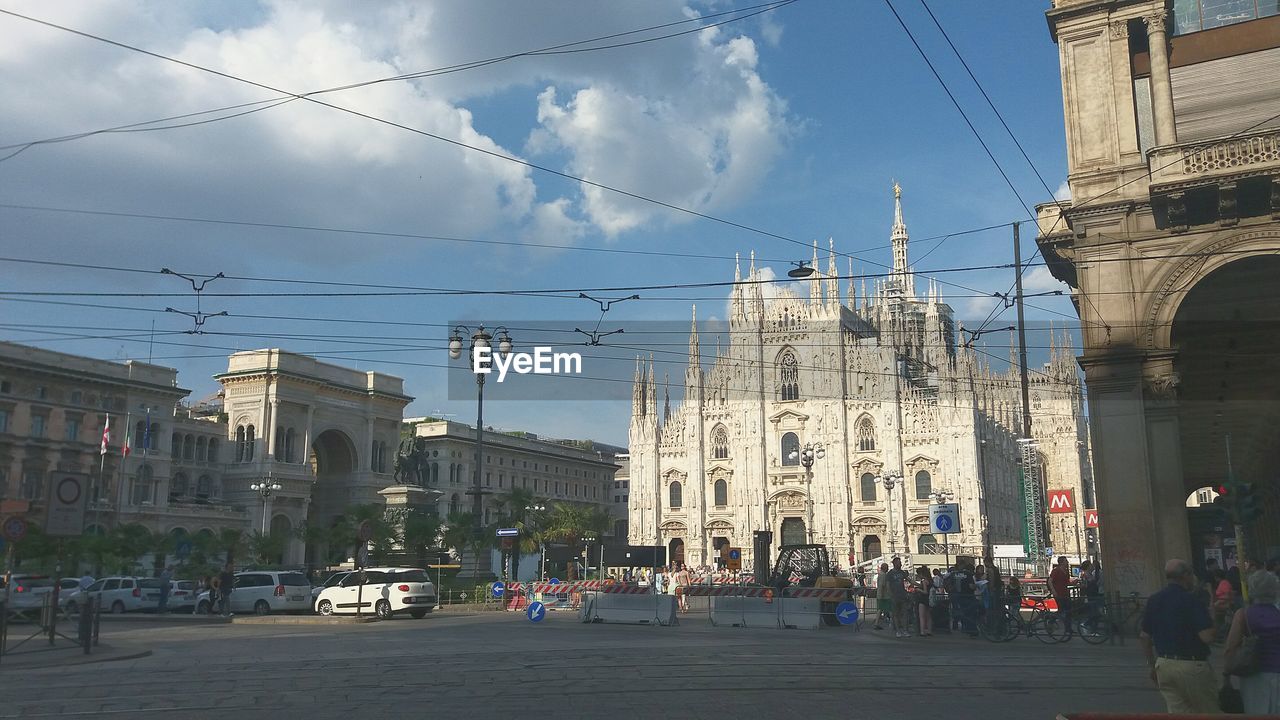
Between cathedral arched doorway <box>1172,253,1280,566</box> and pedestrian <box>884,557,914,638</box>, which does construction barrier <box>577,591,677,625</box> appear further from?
cathedral arched doorway <box>1172,253,1280,566</box>

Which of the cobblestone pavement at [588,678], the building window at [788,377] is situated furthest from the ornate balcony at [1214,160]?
the building window at [788,377]

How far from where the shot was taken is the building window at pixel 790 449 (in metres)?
71.8

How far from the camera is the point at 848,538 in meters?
67.5

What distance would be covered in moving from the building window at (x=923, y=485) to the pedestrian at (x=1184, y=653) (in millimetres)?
62441

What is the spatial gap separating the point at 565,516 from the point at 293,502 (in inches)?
721

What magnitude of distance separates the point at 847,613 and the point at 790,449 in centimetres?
4996

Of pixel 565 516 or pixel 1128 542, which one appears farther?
pixel 565 516

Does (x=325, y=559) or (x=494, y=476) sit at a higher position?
(x=494, y=476)

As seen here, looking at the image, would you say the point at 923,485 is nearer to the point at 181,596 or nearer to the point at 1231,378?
the point at 1231,378

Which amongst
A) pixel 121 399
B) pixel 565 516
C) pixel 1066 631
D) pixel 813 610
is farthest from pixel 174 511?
pixel 1066 631

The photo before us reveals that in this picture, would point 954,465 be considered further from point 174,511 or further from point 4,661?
point 4,661

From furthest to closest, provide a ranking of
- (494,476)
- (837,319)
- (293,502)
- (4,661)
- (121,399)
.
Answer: (494,476)
(837,319)
(293,502)
(121,399)
(4,661)

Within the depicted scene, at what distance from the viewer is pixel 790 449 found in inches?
2847

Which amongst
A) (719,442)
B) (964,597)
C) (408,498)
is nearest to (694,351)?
(719,442)
